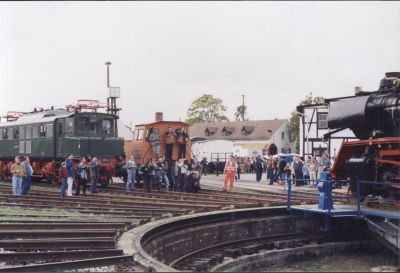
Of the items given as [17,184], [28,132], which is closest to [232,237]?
[17,184]

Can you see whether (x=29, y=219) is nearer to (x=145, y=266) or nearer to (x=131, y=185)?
(x=145, y=266)

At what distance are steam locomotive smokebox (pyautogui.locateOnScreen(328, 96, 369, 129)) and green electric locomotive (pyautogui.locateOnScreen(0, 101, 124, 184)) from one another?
436 inches

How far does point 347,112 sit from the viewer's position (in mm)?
14539

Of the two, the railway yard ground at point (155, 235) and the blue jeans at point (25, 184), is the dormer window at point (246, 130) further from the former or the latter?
the blue jeans at point (25, 184)

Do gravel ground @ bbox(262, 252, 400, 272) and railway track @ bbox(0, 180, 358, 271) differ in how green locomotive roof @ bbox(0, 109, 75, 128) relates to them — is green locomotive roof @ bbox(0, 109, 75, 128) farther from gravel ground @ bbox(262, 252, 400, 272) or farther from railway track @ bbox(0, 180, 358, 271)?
gravel ground @ bbox(262, 252, 400, 272)

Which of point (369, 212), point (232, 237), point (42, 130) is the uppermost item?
point (42, 130)

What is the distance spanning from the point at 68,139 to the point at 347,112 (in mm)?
12829

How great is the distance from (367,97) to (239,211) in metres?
4.42

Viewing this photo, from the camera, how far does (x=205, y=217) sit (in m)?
13.4

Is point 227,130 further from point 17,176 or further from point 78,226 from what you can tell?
point 78,226

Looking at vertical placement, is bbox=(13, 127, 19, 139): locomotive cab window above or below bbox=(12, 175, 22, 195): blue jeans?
above

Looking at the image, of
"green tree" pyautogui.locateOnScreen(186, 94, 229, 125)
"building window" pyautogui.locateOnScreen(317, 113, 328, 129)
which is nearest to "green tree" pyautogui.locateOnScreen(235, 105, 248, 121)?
"green tree" pyautogui.locateOnScreen(186, 94, 229, 125)

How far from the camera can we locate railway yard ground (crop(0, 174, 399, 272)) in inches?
352

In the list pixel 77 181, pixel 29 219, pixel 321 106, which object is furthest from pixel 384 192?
pixel 321 106
